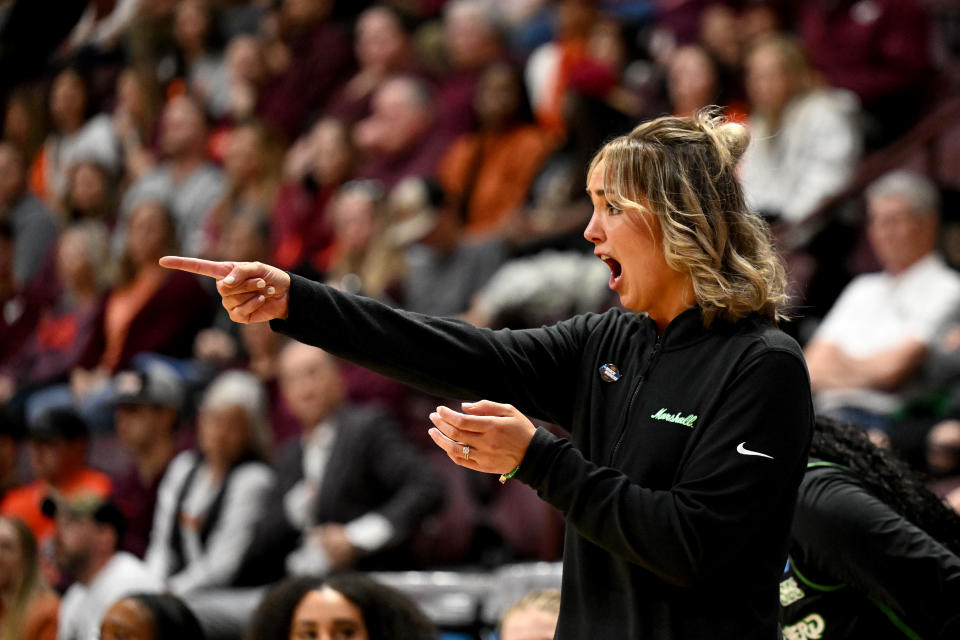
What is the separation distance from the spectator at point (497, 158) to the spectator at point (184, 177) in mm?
1814

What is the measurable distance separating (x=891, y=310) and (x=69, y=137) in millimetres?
7101

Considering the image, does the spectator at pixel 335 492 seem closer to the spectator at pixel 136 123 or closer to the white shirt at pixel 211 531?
the white shirt at pixel 211 531

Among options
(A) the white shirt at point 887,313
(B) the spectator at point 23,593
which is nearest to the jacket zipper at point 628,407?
(B) the spectator at point 23,593

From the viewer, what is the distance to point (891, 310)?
4.68 meters

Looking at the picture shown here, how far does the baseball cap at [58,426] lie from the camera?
16.8 feet

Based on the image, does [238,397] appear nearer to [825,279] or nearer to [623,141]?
[825,279]

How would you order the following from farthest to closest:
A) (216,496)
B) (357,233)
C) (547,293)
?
(357,233) < (547,293) < (216,496)

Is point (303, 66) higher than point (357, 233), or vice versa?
point (303, 66)

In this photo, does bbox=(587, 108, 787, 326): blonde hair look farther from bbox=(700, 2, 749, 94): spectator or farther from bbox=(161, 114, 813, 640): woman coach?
bbox=(700, 2, 749, 94): spectator

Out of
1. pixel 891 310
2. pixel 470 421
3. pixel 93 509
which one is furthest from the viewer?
pixel 891 310

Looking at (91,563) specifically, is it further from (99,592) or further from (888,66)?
(888,66)

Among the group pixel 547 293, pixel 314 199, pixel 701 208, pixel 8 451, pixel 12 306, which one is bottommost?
pixel 12 306

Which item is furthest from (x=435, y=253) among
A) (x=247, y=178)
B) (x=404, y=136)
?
(x=247, y=178)

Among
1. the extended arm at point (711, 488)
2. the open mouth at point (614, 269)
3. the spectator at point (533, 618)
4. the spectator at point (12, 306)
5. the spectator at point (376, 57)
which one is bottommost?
the spectator at point (12, 306)
